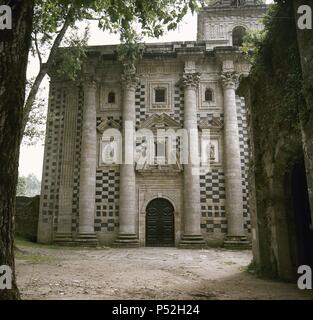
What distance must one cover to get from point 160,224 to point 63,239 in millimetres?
5441

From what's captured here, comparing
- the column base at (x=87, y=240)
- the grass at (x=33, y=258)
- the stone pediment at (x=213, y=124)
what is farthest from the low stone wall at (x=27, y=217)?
the stone pediment at (x=213, y=124)

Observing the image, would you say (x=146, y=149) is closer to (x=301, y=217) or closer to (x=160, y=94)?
(x=160, y=94)

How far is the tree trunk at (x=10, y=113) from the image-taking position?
3873 millimetres

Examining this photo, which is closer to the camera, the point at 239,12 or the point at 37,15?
the point at 37,15

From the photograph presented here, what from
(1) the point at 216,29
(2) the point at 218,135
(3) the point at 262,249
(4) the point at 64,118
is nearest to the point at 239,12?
(1) the point at 216,29

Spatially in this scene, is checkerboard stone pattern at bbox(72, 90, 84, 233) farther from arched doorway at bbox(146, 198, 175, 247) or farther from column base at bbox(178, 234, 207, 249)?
column base at bbox(178, 234, 207, 249)

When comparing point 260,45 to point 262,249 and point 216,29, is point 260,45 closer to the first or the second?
point 262,249

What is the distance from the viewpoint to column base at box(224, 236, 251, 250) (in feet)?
55.8

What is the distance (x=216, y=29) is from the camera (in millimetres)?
22531

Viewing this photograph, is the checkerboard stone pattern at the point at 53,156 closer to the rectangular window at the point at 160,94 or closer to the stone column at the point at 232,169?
the rectangular window at the point at 160,94

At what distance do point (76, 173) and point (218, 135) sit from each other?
8.68m

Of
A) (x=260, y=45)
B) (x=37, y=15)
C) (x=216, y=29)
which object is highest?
(x=216, y=29)

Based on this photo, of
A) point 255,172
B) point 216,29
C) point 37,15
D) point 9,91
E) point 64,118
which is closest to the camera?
point 9,91

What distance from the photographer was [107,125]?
19453 millimetres
